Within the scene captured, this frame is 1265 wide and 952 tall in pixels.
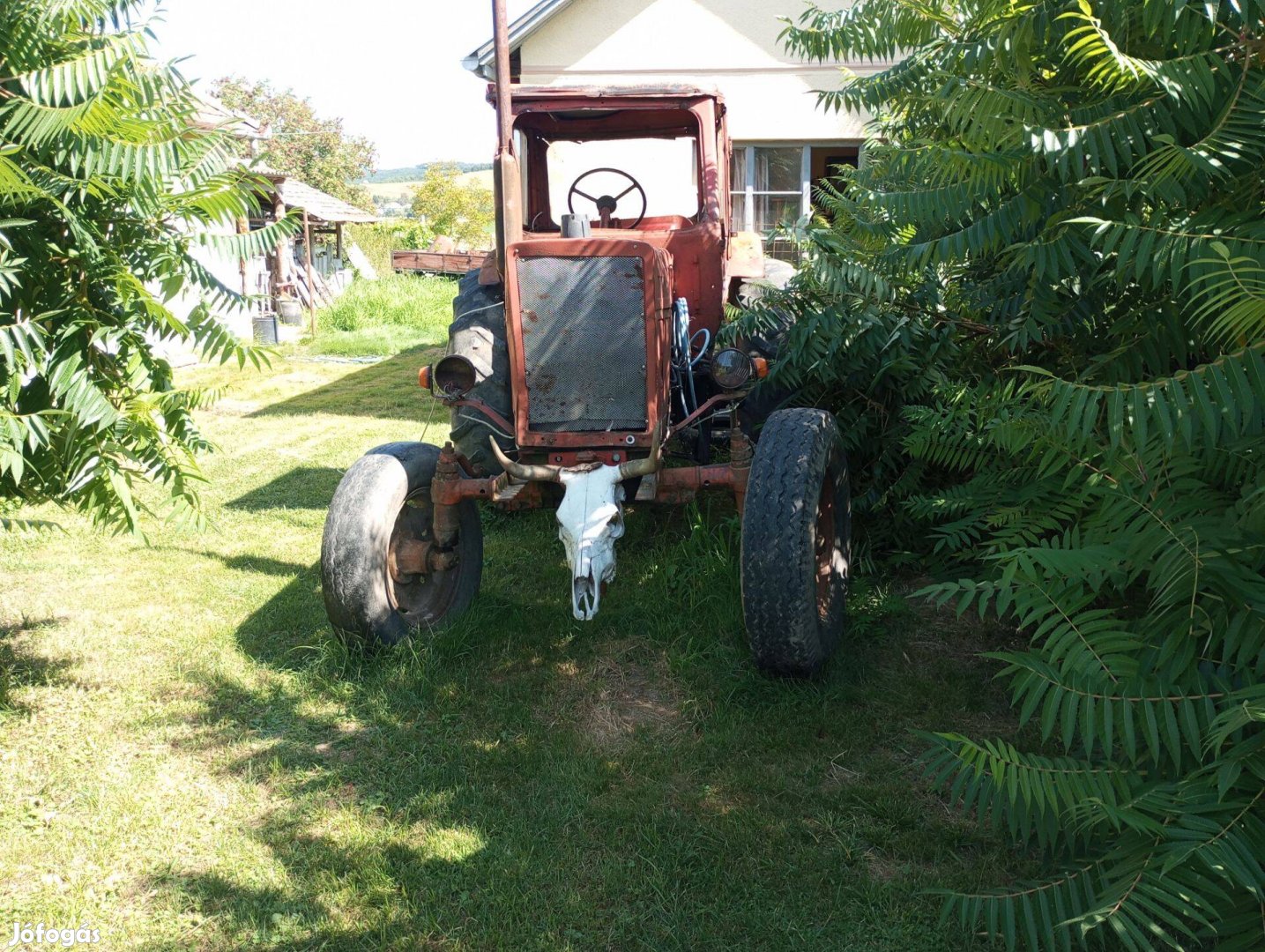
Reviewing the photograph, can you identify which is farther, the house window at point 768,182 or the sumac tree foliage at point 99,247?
the house window at point 768,182

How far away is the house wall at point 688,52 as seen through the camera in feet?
42.5

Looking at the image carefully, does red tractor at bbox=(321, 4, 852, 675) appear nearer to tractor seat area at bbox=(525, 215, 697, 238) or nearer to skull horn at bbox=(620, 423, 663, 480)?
skull horn at bbox=(620, 423, 663, 480)

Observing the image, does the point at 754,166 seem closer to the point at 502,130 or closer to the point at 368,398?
the point at 368,398

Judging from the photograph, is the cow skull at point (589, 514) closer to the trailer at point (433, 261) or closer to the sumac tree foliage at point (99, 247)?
the sumac tree foliage at point (99, 247)

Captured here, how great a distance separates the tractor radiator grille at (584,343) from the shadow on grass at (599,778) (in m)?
0.94

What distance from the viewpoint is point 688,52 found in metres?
13.1

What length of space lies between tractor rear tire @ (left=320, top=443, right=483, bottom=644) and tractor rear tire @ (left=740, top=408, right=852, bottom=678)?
149 cm

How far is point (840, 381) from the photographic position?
503 centimetres

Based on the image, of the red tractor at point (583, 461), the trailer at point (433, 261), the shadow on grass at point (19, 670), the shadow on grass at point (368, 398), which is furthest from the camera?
the trailer at point (433, 261)

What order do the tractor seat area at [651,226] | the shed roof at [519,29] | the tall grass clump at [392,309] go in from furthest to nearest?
1. the tall grass clump at [392,309]
2. the shed roof at [519,29]
3. the tractor seat area at [651,226]

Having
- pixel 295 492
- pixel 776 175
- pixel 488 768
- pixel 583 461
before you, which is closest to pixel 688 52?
pixel 776 175

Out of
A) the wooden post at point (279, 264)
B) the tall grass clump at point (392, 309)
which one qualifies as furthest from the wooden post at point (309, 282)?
the wooden post at point (279, 264)

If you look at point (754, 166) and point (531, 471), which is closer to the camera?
point (531, 471)

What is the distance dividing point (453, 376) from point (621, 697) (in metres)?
1.51
